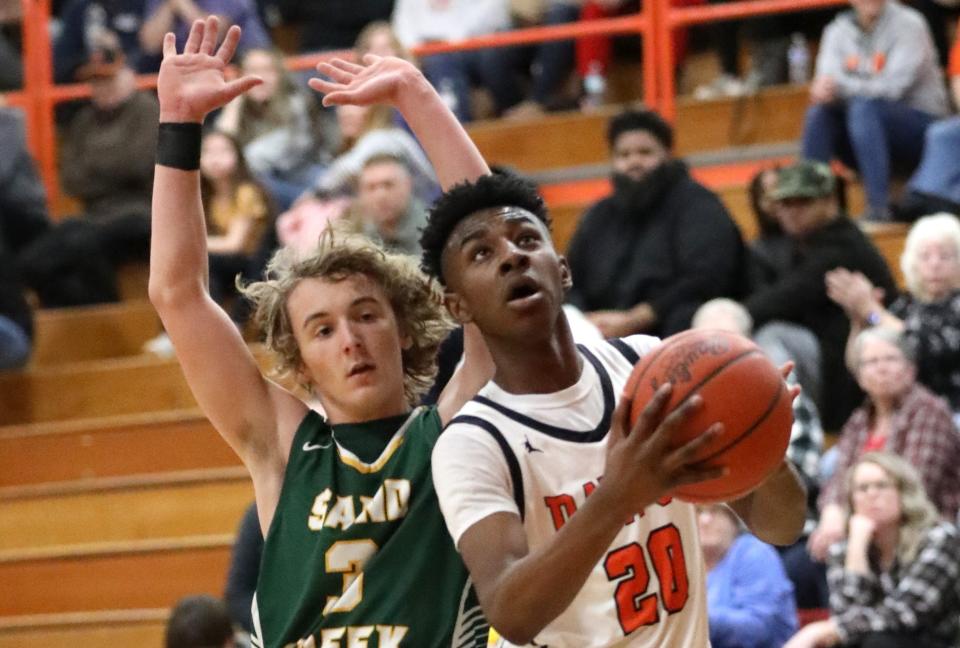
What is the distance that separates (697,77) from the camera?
887 cm

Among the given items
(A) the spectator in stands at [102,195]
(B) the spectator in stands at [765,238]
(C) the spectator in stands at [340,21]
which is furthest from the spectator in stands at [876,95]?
(A) the spectator in stands at [102,195]

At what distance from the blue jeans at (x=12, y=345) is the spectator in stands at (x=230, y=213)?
0.86 m

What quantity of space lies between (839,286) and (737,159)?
1.87 m

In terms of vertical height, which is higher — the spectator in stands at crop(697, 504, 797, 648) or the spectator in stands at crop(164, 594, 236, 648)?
the spectator in stands at crop(164, 594, 236, 648)

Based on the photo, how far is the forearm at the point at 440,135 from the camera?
3.33 metres

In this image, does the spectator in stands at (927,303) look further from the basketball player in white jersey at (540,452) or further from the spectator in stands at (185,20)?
the spectator in stands at (185,20)

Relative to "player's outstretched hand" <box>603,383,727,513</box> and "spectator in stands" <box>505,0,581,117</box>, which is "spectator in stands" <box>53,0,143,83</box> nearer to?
"spectator in stands" <box>505,0,581,117</box>

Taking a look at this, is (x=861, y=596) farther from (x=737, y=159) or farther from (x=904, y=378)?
(x=737, y=159)

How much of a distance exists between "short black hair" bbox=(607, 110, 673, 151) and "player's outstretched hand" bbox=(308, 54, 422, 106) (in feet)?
11.2

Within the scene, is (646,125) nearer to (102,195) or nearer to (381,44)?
(381,44)

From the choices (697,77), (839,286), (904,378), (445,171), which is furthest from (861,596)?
(697,77)

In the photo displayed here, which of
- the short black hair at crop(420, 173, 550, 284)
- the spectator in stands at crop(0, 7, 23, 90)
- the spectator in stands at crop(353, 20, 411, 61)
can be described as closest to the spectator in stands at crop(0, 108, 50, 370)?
the spectator in stands at crop(0, 7, 23, 90)

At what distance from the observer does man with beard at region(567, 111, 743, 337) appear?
6594 mm

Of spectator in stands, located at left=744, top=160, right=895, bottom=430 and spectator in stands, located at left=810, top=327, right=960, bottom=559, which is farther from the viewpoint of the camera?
spectator in stands, located at left=744, top=160, right=895, bottom=430
